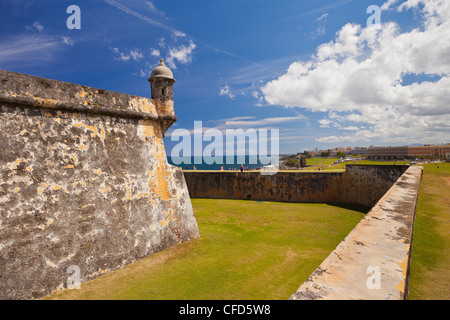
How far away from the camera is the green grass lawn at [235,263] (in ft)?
15.0

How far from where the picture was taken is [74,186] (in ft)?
17.1

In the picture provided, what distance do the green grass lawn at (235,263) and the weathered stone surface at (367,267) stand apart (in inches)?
88.0

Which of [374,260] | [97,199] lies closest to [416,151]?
[374,260]

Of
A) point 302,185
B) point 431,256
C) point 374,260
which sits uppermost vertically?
point 374,260

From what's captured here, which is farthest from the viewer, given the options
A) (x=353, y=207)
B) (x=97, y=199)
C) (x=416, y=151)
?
(x=416, y=151)

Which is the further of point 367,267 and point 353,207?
point 353,207

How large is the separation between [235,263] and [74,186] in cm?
407

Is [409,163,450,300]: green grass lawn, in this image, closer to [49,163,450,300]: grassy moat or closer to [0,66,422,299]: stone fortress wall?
[49,163,450,300]: grassy moat

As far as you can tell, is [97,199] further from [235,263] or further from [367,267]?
[367,267]

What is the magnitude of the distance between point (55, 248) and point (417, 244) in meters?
6.42

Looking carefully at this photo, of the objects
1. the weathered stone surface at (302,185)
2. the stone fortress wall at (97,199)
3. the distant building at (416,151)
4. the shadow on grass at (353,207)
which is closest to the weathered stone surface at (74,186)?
the stone fortress wall at (97,199)

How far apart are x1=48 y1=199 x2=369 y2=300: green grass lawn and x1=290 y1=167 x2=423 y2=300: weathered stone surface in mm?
2235
